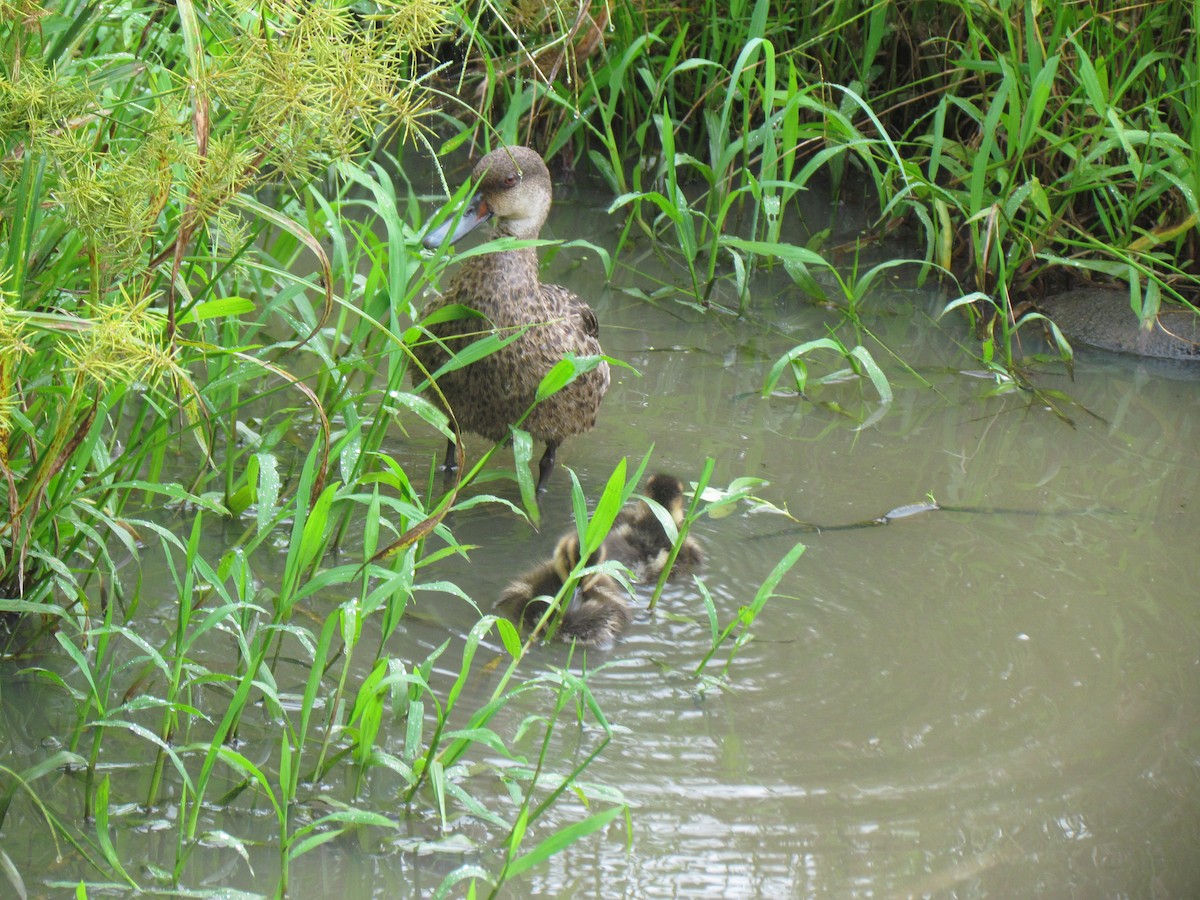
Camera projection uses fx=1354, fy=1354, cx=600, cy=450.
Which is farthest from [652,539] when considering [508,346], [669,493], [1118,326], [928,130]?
[928,130]

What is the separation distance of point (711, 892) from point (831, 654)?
2.74 ft

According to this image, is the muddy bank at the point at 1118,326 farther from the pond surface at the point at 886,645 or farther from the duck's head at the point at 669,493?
the duck's head at the point at 669,493

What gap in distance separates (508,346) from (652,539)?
63 cm

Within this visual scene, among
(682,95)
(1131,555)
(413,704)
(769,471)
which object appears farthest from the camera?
(682,95)

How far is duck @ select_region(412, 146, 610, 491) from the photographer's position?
3592mm

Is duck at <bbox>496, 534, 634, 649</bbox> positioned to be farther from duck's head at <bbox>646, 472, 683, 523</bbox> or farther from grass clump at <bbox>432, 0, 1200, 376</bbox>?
grass clump at <bbox>432, 0, 1200, 376</bbox>

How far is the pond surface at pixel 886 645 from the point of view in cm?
230

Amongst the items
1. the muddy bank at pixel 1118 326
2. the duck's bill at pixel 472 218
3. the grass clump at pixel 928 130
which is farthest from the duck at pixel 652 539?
the muddy bank at pixel 1118 326

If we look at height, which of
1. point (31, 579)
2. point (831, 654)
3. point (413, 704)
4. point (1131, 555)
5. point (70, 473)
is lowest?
point (1131, 555)

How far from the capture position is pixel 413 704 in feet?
7.66

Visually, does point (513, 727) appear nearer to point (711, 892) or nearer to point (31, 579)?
point (711, 892)

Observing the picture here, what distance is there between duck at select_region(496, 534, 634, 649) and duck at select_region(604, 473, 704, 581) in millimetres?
137

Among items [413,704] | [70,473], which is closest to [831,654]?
[413,704]

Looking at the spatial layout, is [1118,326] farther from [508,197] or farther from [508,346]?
[508,346]
